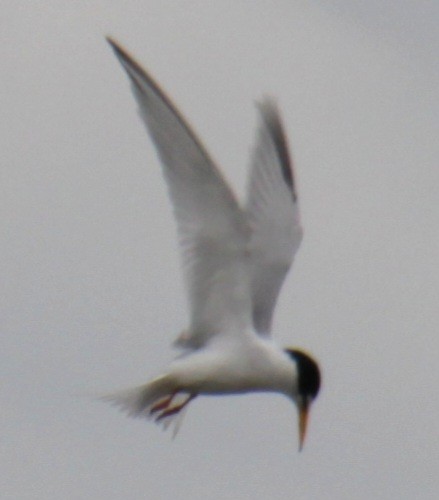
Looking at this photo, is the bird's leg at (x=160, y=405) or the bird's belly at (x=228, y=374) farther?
the bird's leg at (x=160, y=405)

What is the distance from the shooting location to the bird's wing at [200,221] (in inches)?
553

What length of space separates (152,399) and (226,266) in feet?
3.02

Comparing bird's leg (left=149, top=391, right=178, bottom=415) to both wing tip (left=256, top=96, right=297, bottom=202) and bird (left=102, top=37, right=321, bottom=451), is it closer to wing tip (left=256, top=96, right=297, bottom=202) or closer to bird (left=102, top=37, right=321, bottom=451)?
bird (left=102, top=37, right=321, bottom=451)

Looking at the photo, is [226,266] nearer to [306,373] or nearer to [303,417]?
[306,373]

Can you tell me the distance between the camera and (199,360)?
1500cm

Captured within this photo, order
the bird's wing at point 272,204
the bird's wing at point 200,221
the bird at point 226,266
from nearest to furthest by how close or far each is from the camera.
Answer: the bird's wing at point 200,221, the bird at point 226,266, the bird's wing at point 272,204

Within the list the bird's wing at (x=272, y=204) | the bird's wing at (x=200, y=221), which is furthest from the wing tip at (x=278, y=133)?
the bird's wing at (x=200, y=221)

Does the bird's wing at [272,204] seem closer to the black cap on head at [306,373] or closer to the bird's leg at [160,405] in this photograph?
the black cap on head at [306,373]

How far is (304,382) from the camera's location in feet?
50.2

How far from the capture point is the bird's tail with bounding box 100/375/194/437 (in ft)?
49.5

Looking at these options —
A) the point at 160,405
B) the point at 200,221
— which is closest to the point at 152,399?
the point at 160,405

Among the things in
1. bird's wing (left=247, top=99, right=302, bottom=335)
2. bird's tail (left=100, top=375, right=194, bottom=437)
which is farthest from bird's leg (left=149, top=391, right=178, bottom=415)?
bird's wing (left=247, top=99, right=302, bottom=335)

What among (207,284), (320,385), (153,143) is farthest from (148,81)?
(320,385)

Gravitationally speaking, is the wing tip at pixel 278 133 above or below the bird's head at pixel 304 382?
above
